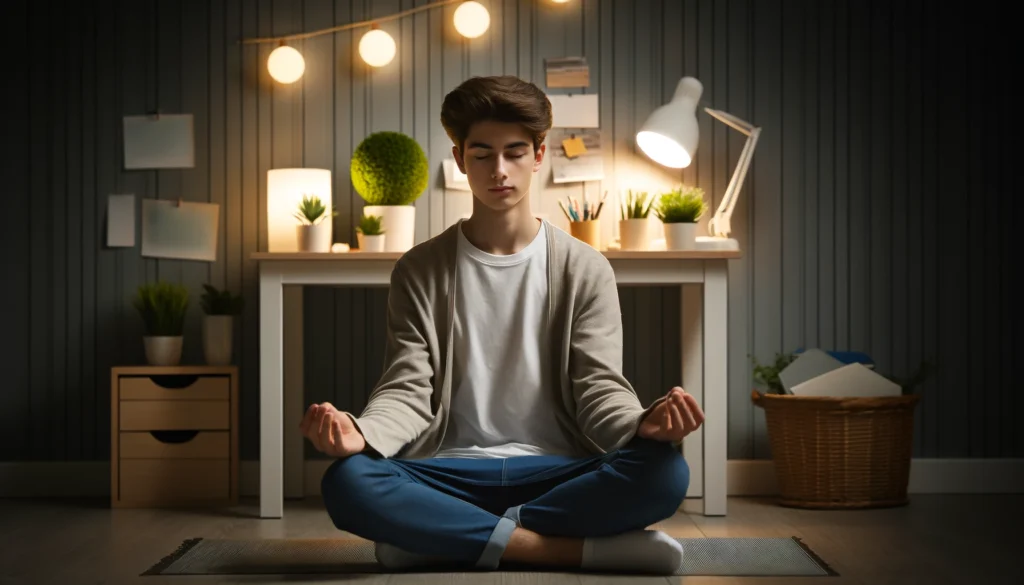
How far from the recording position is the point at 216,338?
10.9 feet

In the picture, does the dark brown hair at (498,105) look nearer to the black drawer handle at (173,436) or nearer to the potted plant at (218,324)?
the potted plant at (218,324)

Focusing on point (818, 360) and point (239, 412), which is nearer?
point (818, 360)

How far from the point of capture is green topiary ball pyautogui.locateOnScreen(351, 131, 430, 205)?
3.27m

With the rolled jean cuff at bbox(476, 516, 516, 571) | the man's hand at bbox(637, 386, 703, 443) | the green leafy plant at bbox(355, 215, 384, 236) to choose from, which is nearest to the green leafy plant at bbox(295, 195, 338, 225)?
the green leafy plant at bbox(355, 215, 384, 236)

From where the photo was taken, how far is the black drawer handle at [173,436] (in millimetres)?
3260

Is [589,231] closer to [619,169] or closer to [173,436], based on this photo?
[619,169]

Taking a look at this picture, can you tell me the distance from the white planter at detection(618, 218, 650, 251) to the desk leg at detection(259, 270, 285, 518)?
99 centimetres

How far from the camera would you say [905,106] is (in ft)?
11.5

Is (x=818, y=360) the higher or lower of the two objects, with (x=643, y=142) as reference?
lower

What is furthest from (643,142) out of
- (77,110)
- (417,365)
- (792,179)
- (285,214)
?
(77,110)

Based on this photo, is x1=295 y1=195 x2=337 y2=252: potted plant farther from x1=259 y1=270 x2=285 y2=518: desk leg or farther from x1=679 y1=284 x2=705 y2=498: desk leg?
x1=679 y1=284 x2=705 y2=498: desk leg

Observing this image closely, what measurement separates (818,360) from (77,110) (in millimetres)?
2412

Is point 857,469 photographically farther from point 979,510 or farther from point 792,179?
point 792,179

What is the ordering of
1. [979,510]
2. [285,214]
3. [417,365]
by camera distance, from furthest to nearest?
[285,214] → [979,510] → [417,365]
